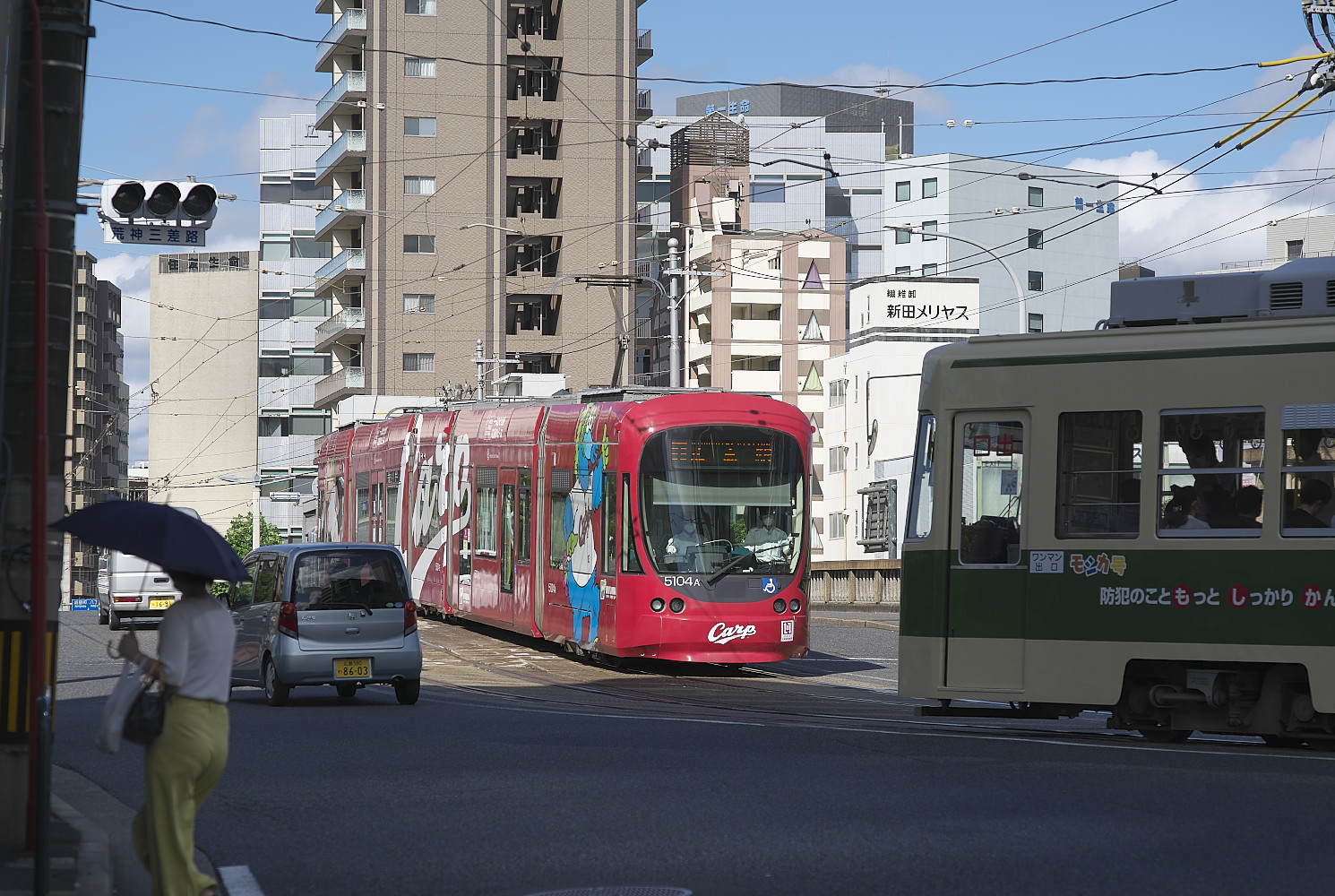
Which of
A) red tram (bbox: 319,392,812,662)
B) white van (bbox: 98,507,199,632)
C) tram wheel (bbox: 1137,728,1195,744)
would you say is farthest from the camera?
white van (bbox: 98,507,199,632)

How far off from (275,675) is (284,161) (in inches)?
3422

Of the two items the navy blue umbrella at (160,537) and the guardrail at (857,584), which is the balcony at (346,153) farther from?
the navy blue umbrella at (160,537)

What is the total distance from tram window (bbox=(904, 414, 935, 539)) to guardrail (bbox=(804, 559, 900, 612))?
25109 mm

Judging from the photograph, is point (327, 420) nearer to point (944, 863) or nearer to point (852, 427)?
point (852, 427)

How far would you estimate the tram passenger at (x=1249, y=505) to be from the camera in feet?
39.9

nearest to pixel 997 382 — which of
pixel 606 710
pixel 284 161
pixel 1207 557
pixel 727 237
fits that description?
pixel 1207 557

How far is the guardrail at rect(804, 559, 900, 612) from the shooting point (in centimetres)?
4006

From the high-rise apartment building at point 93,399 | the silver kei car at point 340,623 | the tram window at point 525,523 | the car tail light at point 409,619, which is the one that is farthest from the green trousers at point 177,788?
the high-rise apartment building at point 93,399

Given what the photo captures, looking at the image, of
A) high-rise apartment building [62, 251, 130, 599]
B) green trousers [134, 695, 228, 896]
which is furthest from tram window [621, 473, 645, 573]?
high-rise apartment building [62, 251, 130, 599]

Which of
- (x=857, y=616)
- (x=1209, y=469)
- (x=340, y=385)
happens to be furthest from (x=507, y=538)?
(x=340, y=385)

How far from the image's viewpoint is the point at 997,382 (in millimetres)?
13328

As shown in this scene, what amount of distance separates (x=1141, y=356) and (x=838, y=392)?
6313cm

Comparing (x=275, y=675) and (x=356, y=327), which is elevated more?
(x=356, y=327)

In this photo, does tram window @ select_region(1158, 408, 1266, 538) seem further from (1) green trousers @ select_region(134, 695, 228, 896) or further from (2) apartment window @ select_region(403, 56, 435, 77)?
(2) apartment window @ select_region(403, 56, 435, 77)
